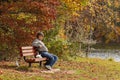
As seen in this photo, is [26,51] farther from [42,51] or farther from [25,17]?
[25,17]

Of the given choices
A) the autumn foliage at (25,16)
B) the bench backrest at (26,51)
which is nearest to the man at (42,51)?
the bench backrest at (26,51)

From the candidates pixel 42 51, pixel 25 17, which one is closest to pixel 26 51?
pixel 42 51

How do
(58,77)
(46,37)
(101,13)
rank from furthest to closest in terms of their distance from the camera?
(101,13)
(46,37)
(58,77)

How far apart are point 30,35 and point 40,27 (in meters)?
0.61

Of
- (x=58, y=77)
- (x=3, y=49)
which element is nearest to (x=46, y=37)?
(x=3, y=49)

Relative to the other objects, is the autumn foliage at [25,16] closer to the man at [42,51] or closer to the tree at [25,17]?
the tree at [25,17]

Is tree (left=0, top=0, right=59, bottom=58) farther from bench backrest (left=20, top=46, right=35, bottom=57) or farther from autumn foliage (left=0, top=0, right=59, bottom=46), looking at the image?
bench backrest (left=20, top=46, right=35, bottom=57)

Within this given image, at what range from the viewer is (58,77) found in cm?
1368

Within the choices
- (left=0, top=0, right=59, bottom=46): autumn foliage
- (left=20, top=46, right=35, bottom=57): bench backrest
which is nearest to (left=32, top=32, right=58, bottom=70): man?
(left=20, top=46, right=35, bottom=57): bench backrest

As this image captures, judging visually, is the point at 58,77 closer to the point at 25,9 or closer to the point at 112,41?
the point at 25,9

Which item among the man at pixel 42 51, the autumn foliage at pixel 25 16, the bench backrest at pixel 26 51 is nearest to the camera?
the bench backrest at pixel 26 51

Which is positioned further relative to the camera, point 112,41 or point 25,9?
point 112,41

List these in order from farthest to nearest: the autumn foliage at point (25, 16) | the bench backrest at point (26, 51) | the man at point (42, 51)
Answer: the autumn foliage at point (25, 16) < the man at point (42, 51) < the bench backrest at point (26, 51)

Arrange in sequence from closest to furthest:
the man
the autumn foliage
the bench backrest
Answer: the bench backrest < the man < the autumn foliage
